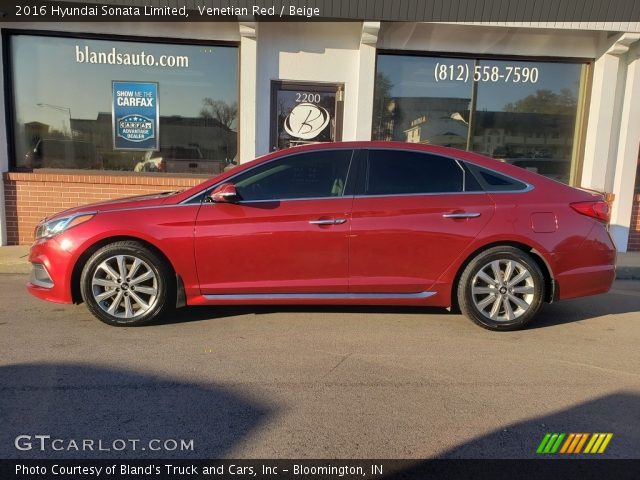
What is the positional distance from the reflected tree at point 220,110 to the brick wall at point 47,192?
1.32 m

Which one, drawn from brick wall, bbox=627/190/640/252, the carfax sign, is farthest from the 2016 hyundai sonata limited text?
brick wall, bbox=627/190/640/252

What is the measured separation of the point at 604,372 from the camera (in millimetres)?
3590

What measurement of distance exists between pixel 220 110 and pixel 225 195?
4818mm

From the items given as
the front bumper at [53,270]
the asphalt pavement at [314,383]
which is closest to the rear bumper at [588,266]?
the asphalt pavement at [314,383]

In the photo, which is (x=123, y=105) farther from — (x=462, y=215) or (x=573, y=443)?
(x=573, y=443)

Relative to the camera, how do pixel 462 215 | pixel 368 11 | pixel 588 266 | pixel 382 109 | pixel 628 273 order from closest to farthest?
1. pixel 462 215
2. pixel 588 266
3. pixel 628 273
4. pixel 368 11
5. pixel 382 109

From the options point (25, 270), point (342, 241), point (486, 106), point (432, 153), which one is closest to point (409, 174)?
point (432, 153)

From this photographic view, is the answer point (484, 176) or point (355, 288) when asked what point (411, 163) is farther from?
point (355, 288)

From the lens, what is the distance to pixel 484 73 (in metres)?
8.69

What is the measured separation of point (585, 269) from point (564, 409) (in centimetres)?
183

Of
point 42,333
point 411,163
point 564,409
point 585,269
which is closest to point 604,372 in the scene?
point 564,409

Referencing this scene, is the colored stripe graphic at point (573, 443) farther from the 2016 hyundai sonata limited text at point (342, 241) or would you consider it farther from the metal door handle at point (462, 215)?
→ the metal door handle at point (462, 215)

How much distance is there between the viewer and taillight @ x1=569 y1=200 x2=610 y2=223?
4.39m

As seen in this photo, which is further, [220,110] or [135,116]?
[220,110]
